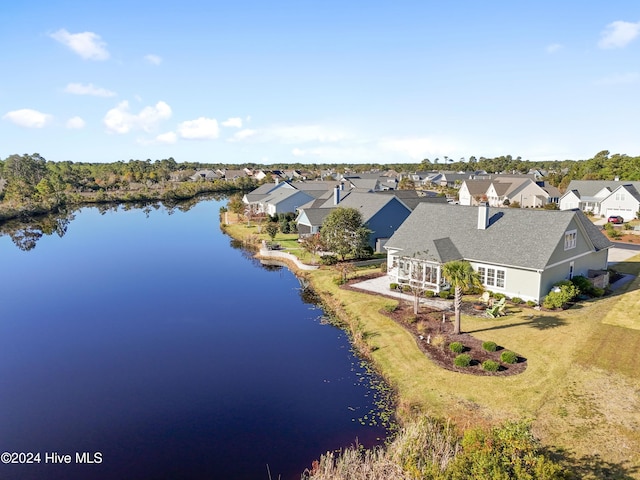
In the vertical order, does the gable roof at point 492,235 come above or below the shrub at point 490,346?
above

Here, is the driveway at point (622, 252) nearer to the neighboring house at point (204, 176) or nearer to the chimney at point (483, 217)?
the chimney at point (483, 217)

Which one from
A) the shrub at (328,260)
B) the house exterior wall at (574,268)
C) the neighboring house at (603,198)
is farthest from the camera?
the neighboring house at (603,198)

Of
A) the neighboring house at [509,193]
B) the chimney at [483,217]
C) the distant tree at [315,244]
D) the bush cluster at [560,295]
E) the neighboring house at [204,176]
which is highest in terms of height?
the neighboring house at [204,176]

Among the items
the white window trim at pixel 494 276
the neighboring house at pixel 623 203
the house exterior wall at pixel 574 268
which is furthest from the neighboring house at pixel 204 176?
the house exterior wall at pixel 574 268

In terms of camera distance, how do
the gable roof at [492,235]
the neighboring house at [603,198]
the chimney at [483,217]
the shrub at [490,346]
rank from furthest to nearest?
the neighboring house at [603,198], the chimney at [483,217], the gable roof at [492,235], the shrub at [490,346]

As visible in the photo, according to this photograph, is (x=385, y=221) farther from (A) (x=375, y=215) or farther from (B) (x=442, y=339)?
(B) (x=442, y=339)

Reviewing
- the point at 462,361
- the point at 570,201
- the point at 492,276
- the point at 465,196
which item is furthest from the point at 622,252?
the point at 465,196

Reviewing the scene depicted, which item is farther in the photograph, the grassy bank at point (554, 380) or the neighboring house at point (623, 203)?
the neighboring house at point (623, 203)
